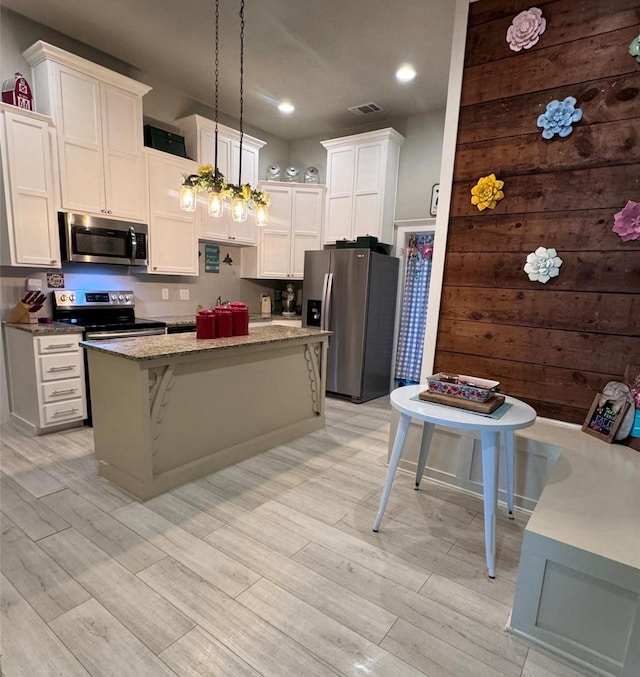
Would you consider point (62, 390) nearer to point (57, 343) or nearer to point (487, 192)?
point (57, 343)

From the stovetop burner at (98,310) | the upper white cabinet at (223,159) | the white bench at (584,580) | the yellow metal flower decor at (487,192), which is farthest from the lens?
the upper white cabinet at (223,159)

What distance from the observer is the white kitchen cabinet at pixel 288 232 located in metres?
4.88

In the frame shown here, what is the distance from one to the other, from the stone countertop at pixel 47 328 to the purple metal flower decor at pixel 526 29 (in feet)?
11.6

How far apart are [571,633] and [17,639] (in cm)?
196

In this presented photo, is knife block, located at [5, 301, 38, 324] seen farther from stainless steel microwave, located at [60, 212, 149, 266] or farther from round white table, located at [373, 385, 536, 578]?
round white table, located at [373, 385, 536, 578]

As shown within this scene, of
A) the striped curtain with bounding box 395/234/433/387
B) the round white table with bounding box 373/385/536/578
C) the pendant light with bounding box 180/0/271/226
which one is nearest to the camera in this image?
the round white table with bounding box 373/385/536/578

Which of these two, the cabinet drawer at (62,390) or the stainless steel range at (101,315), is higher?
the stainless steel range at (101,315)

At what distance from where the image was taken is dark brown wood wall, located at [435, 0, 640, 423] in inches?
77.6

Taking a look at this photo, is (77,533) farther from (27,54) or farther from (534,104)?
(27,54)

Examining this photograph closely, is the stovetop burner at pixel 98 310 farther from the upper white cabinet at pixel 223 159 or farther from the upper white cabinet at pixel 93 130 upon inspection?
the upper white cabinet at pixel 223 159

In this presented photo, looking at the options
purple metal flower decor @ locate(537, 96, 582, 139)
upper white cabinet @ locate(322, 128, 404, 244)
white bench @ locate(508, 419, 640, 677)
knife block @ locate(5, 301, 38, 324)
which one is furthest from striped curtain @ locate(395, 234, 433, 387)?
knife block @ locate(5, 301, 38, 324)

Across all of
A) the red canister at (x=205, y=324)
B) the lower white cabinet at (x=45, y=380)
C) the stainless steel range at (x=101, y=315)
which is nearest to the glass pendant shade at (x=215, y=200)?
the red canister at (x=205, y=324)

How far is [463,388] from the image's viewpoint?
1.84 m

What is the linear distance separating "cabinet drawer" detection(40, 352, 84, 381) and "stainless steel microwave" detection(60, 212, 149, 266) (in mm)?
818
